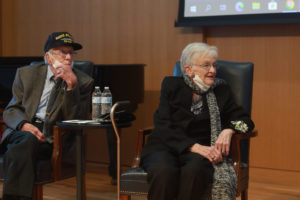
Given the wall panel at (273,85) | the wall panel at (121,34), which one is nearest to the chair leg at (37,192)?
the wall panel at (121,34)

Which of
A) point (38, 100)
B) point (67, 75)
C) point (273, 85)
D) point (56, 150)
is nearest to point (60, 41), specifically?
point (67, 75)

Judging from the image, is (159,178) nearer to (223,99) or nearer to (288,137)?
(223,99)

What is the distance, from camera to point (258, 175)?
438cm

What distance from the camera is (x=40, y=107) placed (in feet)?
11.0

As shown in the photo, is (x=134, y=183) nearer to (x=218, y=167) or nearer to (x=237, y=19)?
(x=218, y=167)

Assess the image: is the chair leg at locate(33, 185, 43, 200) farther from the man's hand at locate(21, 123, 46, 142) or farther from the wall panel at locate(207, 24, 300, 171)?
the wall panel at locate(207, 24, 300, 171)

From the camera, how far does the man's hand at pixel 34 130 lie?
3.15 metres

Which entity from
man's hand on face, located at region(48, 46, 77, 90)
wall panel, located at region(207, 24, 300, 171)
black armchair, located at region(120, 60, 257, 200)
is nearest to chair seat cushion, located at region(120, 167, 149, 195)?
black armchair, located at region(120, 60, 257, 200)

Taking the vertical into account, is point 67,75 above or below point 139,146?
above

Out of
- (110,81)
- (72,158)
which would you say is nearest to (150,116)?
(110,81)

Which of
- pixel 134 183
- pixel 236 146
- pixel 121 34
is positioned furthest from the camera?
pixel 121 34

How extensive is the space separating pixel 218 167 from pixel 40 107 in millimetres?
1286

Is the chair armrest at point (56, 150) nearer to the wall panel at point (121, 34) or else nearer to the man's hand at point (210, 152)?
the man's hand at point (210, 152)

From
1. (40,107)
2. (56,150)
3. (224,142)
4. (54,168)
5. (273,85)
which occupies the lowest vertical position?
(54,168)
